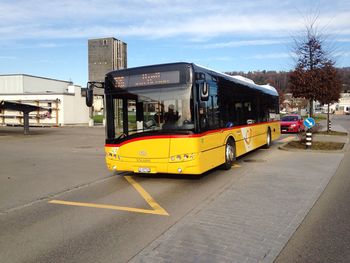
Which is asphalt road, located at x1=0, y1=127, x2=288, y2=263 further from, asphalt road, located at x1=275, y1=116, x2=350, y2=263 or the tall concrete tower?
the tall concrete tower

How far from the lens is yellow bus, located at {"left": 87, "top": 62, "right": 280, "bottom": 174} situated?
8.36 meters


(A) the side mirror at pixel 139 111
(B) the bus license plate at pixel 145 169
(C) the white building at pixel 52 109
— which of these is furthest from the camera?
(C) the white building at pixel 52 109

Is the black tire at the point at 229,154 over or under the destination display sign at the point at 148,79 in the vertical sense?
under

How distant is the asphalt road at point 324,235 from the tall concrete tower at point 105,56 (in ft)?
80.6

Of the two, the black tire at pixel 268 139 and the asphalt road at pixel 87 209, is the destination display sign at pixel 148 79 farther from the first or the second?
the black tire at pixel 268 139

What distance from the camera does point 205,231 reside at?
5.20 metres

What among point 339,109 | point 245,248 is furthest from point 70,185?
point 339,109

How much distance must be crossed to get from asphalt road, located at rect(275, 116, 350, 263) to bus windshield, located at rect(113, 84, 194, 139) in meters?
3.34

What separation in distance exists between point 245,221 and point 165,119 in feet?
11.9

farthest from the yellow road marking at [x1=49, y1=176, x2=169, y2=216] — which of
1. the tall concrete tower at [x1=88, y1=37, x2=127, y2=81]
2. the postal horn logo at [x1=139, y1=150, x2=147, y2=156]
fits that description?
the tall concrete tower at [x1=88, y1=37, x2=127, y2=81]

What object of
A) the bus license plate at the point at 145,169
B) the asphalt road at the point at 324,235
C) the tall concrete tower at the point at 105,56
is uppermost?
the tall concrete tower at the point at 105,56

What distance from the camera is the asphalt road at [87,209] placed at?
4652 millimetres

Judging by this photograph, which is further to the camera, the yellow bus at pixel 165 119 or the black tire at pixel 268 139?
the black tire at pixel 268 139

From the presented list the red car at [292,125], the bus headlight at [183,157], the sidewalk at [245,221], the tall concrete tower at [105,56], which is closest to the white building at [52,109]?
the tall concrete tower at [105,56]
